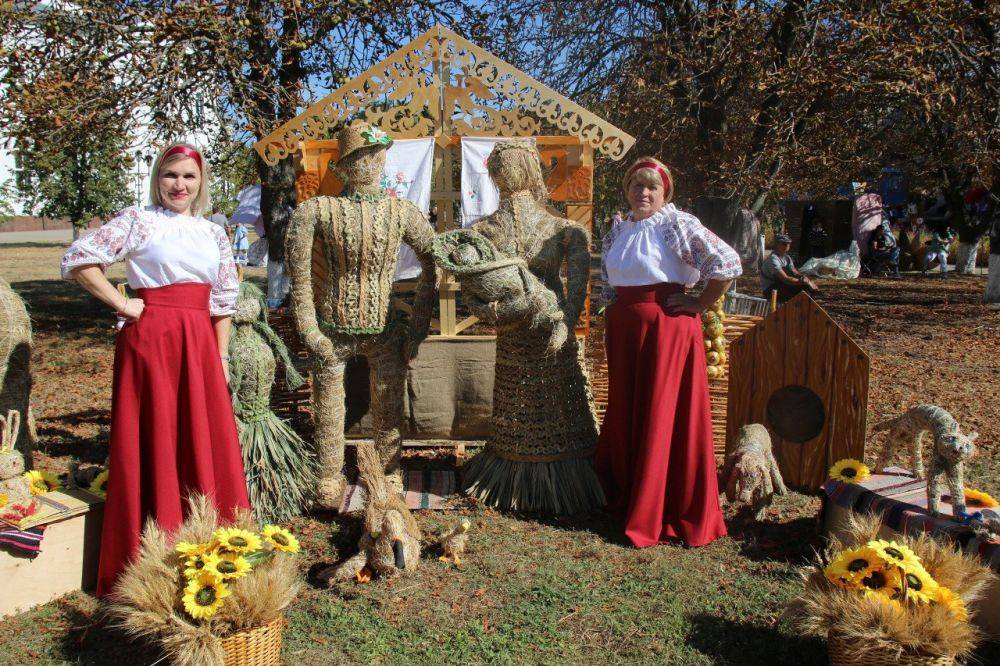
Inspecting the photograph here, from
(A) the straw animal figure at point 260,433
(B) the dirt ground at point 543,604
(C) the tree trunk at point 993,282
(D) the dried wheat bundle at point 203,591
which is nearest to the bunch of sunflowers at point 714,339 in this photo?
(B) the dirt ground at point 543,604

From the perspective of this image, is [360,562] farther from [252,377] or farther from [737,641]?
[737,641]

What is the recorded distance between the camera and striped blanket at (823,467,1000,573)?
311 cm

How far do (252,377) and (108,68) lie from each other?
4.62 m

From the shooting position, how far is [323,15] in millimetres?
7859

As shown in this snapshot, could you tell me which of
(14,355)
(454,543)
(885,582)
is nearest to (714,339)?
(454,543)

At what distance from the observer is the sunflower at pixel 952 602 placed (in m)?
2.66

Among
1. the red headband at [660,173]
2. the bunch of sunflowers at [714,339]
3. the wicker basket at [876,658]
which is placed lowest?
the wicker basket at [876,658]

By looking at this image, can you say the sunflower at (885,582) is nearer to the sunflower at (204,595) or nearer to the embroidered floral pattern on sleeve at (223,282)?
the sunflower at (204,595)

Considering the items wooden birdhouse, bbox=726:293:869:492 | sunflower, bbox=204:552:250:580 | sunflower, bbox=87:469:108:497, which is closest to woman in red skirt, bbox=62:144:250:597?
sunflower, bbox=87:469:108:497

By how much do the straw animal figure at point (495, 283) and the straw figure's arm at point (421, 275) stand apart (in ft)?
0.75

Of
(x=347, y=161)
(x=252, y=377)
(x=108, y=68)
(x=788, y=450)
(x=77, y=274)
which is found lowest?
(x=788, y=450)

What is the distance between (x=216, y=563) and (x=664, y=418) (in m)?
2.18

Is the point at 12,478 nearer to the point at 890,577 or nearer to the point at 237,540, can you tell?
the point at 237,540

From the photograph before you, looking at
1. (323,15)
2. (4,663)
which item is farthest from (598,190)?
(4,663)
